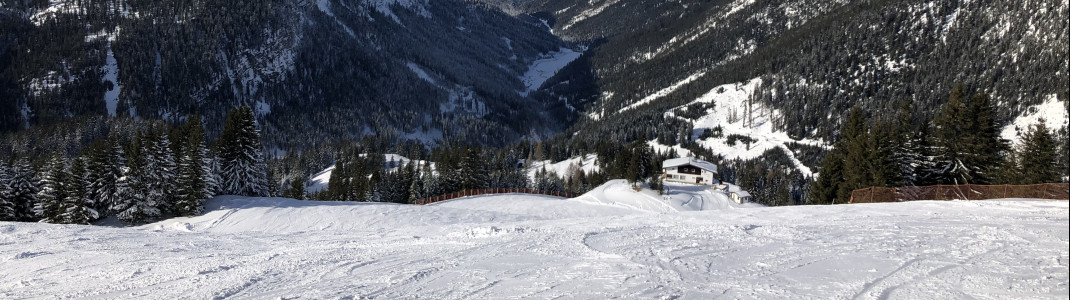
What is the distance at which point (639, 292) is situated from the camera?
1020 cm

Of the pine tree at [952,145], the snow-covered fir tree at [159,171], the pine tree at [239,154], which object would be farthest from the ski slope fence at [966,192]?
the snow-covered fir tree at [159,171]

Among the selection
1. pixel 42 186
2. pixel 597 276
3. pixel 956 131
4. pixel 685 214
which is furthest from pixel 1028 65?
pixel 42 186

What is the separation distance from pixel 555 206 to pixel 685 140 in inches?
6270

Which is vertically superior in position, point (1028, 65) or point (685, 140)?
point (1028, 65)

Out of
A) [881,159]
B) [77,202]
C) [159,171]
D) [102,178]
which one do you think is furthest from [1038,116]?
[77,202]

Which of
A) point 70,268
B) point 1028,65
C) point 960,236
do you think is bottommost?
point 70,268

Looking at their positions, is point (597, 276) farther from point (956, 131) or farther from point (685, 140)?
point (685, 140)

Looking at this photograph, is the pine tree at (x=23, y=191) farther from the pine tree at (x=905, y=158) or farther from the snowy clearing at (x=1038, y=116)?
the snowy clearing at (x=1038, y=116)

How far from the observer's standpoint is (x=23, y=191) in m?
42.3

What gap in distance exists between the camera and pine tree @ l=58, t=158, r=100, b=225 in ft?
124

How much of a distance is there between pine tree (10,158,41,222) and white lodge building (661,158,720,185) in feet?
270

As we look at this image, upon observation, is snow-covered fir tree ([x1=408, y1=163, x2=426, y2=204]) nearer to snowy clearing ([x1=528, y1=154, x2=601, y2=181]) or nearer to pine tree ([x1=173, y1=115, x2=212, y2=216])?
pine tree ([x1=173, y1=115, x2=212, y2=216])

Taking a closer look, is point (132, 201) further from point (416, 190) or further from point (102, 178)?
point (416, 190)

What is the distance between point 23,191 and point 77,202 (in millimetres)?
8702
